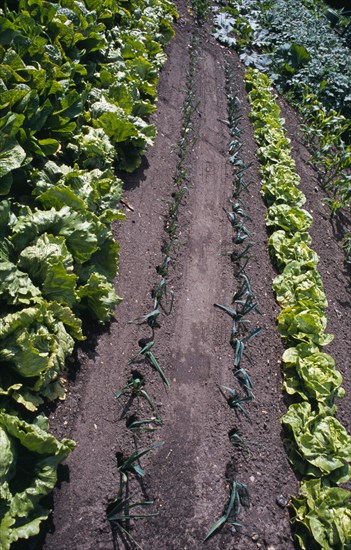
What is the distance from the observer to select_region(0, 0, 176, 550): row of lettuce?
260 centimetres

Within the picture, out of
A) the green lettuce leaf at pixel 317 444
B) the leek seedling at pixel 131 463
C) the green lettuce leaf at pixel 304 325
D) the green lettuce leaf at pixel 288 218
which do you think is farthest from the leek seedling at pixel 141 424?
the green lettuce leaf at pixel 288 218

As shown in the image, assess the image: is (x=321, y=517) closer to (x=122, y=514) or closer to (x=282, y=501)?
(x=282, y=501)

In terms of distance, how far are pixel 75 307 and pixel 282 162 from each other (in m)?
4.73

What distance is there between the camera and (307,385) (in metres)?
4.18

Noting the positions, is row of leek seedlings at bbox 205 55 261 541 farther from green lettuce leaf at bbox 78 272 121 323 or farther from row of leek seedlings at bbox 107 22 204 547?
green lettuce leaf at bbox 78 272 121 323

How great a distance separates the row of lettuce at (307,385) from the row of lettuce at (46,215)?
6.16ft

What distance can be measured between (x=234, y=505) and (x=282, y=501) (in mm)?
439

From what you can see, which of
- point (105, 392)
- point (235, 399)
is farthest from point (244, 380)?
point (105, 392)

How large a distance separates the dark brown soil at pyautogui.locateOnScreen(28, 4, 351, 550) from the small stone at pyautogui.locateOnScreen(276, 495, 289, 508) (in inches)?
1.1

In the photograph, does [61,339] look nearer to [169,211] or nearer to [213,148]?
[169,211]

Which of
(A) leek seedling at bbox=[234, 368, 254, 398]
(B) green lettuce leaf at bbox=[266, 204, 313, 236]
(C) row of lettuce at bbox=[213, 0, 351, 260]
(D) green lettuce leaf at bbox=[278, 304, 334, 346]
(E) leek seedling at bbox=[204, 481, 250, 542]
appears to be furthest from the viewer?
(C) row of lettuce at bbox=[213, 0, 351, 260]

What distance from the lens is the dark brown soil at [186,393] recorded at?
300 centimetres

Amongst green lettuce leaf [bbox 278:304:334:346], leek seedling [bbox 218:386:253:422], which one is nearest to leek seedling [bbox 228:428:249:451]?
leek seedling [bbox 218:386:253:422]

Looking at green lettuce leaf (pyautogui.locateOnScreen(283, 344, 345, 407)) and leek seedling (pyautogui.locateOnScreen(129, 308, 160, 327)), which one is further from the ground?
green lettuce leaf (pyautogui.locateOnScreen(283, 344, 345, 407))
